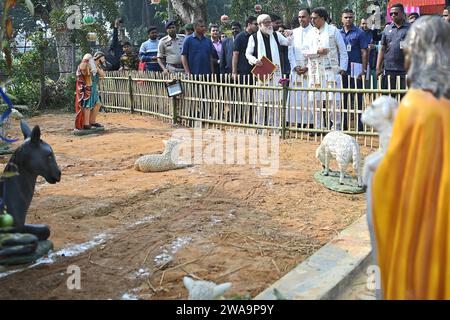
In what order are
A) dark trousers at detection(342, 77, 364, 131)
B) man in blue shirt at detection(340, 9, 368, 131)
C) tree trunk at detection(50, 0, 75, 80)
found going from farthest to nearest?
1. tree trunk at detection(50, 0, 75, 80)
2. man in blue shirt at detection(340, 9, 368, 131)
3. dark trousers at detection(342, 77, 364, 131)

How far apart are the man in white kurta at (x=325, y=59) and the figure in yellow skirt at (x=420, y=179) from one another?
19.8 ft

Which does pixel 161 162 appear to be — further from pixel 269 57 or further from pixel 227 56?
pixel 227 56

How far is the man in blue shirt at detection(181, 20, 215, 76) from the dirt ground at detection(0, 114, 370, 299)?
10.9 ft

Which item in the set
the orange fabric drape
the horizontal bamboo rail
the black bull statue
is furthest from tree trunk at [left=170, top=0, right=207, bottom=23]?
the orange fabric drape

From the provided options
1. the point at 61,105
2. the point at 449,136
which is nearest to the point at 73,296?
the point at 449,136

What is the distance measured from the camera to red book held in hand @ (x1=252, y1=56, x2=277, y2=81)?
30.1 feet

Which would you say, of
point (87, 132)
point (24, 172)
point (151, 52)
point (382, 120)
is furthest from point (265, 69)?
point (382, 120)

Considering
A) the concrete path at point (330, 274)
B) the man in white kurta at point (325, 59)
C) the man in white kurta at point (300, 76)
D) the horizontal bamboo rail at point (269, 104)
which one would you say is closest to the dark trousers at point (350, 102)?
the horizontal bamboo rail at point (269, 104)

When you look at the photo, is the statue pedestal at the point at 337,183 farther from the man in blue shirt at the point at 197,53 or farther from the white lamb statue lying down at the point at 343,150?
the man in blue shirt at the point at 197,53

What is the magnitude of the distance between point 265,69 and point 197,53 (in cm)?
206

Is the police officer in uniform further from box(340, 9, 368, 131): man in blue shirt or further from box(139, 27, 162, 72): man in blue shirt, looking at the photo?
box(340, 9, 368, 131): man in blue shirt

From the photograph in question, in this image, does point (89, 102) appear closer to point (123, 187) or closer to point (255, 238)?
point (123, 187)

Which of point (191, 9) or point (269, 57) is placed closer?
point (269, 57)

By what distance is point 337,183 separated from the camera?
630 centimetres
